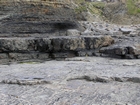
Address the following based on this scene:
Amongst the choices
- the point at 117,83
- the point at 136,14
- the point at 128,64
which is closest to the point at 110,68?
the point at 128,64

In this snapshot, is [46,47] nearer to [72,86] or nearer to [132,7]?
[72,86]

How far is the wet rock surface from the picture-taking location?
2.32 m

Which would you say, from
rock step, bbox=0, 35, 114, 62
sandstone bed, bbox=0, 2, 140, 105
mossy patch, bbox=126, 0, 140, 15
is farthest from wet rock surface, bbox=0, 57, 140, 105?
mossy patch, bbox=126, 0, 140, 15

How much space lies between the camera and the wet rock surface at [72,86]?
232cm

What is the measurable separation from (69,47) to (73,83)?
6.39 ft

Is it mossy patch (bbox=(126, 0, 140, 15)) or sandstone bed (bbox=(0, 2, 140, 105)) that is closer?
sandstone bed (bbox=(0, 2, 140, 105))

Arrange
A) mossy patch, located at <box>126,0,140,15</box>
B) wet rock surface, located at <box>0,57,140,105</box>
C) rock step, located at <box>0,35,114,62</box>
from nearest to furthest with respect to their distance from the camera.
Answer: wet rock surface, located at <box>0,57,140,105</box> → rock step, located at <box>0,35,114,62</box> → mossy patch, located at <box>126,0,140,15</box>

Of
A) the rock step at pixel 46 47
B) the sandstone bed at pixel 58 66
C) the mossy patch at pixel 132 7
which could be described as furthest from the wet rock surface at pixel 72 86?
the mossy patch at pixel 132 7

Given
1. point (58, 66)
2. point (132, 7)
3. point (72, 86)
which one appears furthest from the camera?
point (132, 7)

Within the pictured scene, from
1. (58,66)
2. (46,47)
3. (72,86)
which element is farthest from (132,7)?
(72,86)

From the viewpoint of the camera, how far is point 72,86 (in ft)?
8.95

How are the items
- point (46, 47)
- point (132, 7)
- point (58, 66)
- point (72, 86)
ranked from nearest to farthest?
point (72, 86) → point (58, 66) → point (46, 47) → point (132, 7)

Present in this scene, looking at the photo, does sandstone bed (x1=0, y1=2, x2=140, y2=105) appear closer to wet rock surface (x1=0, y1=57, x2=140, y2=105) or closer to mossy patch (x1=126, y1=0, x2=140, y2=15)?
wet rock surface (x1=0, y1=57, x2=140, y2=105)

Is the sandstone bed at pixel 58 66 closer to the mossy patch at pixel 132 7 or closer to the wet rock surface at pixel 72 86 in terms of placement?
the wet rock surface at pixel 72 86
